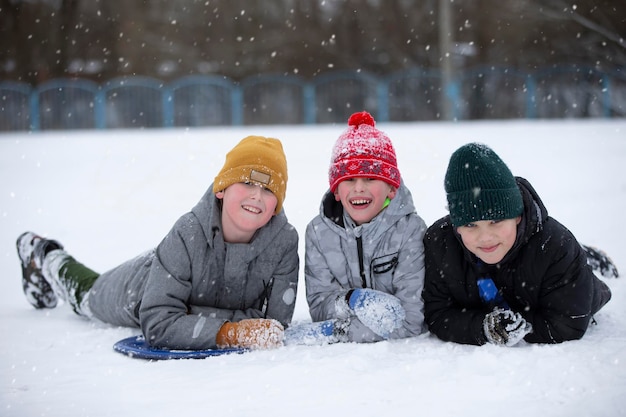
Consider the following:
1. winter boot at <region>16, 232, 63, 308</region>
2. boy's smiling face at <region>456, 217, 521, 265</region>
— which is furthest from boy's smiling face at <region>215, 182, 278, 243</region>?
winter boot at <region>16, 232, 63, 308</region>

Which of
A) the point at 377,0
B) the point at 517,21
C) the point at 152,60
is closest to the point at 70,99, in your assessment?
the point at 152,60

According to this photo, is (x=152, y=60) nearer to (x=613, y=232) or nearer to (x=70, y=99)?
(x=70, y=99)

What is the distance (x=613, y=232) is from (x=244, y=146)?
3751 millimetres

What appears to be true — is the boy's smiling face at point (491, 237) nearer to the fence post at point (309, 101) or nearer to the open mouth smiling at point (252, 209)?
the open mouth smiling at point (252, 209)

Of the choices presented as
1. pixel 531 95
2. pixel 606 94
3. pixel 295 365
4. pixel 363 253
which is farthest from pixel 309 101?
pixel 295 365

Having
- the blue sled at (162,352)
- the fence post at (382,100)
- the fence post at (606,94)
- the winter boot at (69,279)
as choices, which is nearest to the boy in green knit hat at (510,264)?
the blue sled at (162,352)

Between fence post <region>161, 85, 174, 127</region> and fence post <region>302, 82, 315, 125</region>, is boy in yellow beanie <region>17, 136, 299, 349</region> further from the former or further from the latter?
fence post <region>302, 82, 315, 125</region>

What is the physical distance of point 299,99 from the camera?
56.7 ft

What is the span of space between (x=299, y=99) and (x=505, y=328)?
591 inches

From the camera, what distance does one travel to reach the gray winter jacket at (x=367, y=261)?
10.0 feet

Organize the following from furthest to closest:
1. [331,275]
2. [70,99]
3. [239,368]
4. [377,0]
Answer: [377,0], [70,99], [331,275], [239,368]

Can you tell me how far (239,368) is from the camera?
261 cm

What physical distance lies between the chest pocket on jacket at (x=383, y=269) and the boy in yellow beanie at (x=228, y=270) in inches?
16.5

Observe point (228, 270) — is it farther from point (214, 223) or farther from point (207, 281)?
point (214, 223)
